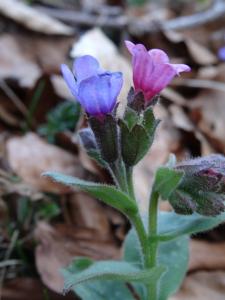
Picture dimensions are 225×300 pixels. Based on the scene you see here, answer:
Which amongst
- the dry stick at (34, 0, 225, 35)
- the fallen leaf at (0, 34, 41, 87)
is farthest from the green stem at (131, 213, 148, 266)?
the dry stick at (34, 0, 225, 35)

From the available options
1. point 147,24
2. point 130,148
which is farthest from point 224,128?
point 130,148

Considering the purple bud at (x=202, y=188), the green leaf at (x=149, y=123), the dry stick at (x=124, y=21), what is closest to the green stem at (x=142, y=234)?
the purple bud at (x=202, y=188)

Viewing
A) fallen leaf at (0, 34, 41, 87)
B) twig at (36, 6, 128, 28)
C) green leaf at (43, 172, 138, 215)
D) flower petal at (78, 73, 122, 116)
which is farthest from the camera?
twig at (36, 6, 128, 28)

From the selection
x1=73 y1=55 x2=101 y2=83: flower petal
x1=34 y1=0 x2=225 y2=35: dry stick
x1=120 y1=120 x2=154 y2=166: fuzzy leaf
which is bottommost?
x1=34 y1=0 x2=225 y2=35: dry stick

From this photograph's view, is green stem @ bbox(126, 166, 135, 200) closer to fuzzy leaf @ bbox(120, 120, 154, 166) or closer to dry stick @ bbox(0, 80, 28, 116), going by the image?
fuzzy leaf @ bbox(120, 120, 154, 166)

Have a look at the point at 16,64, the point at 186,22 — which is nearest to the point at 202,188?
the point at 16,64

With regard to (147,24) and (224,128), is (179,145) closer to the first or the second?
(224,128)
